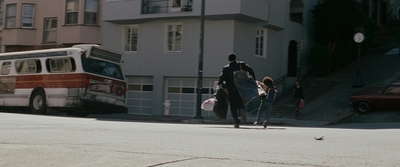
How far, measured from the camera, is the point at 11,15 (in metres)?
37.2

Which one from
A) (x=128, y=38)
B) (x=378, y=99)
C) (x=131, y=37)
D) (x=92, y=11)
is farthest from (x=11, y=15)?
(x=378, y=99)

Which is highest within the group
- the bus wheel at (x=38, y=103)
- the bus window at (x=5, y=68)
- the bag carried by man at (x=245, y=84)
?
the bus window at (x=5, y=68)

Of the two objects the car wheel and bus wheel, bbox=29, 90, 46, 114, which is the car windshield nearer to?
the car wheel

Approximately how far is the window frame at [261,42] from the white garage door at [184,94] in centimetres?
336

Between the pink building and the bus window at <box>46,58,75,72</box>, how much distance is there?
9.06m

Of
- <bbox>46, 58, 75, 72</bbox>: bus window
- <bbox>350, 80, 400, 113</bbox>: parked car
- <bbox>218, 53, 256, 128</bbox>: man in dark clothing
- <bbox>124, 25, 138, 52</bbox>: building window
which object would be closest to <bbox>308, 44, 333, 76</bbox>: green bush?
<bbox>350, 80, 400, 113</bbox>: parked car

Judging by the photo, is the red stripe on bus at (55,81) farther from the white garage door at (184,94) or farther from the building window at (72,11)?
the building window at (72,11)

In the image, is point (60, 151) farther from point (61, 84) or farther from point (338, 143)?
point (61, 84)

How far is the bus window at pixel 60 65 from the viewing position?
24016 millimetres

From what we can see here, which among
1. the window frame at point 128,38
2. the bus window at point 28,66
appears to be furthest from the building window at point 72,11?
the bus window at point 28,66

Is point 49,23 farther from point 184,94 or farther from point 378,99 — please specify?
point 378,99

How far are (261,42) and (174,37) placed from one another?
4682mm

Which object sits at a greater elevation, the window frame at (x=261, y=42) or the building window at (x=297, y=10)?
the building window at (x=297, y=10)

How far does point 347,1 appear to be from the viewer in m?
34.1
